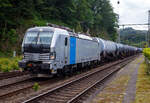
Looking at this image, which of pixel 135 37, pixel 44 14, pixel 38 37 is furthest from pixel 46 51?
pixel 135 37

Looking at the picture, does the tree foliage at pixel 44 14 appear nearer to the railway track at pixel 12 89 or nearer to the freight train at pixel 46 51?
the freight train at pixel 46 51

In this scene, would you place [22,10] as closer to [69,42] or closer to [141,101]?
[69,42]

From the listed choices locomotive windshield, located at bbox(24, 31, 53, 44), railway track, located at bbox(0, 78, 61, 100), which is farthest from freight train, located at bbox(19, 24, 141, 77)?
railway track, located at bbox(0, 78, 61, 100)

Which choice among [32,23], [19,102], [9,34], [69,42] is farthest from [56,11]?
[19,102]

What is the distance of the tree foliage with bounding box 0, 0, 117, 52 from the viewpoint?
32.3 meters

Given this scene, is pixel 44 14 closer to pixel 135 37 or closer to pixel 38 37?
pixel 38 37

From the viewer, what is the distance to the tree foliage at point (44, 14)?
32.3m

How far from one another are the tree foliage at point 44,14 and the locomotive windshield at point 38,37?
1737 cm

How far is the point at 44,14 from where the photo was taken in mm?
44406

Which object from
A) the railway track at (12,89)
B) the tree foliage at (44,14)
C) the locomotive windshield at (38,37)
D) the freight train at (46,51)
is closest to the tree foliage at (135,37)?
the tree foliage at (44,14)

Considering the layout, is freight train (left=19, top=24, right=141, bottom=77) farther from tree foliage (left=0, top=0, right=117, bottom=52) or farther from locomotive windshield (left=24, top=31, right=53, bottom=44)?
tree foliage (left=0, top=0, right=117, bottom=52)

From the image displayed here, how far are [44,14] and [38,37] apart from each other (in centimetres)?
3161

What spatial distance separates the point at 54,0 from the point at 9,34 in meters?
19.6

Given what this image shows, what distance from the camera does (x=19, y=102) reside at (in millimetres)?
8414
